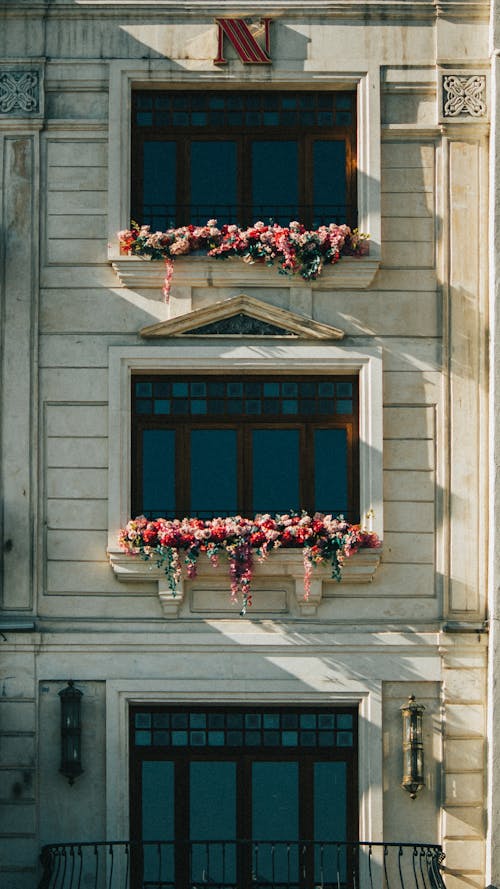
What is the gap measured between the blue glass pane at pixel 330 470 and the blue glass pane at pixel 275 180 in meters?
2.32

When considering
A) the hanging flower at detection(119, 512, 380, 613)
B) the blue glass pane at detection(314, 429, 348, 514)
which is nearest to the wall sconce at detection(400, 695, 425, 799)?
the hanging flower at detection(119, 512, 380, 613)

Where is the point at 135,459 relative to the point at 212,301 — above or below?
below

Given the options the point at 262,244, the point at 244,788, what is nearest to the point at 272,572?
the point at 244,788

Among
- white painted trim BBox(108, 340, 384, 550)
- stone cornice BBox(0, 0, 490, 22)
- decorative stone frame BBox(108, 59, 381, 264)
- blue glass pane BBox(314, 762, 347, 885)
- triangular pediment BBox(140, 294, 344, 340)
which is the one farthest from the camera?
stone cornice BBox(0, 0, 490, 22)

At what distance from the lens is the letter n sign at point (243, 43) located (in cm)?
1909

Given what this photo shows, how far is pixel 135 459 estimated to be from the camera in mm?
18828

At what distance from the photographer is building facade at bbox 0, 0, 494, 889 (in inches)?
723

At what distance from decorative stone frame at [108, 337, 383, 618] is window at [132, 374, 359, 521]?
164mm

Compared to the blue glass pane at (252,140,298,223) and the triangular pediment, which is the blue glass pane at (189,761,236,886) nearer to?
the triangular pediment

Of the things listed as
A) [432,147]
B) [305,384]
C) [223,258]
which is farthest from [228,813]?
[432,147]

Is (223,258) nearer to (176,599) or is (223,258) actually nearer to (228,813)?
(176,599)

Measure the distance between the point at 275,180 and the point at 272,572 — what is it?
4134 millimetres

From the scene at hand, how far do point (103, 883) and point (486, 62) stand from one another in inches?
364

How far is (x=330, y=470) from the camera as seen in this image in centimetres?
1886
